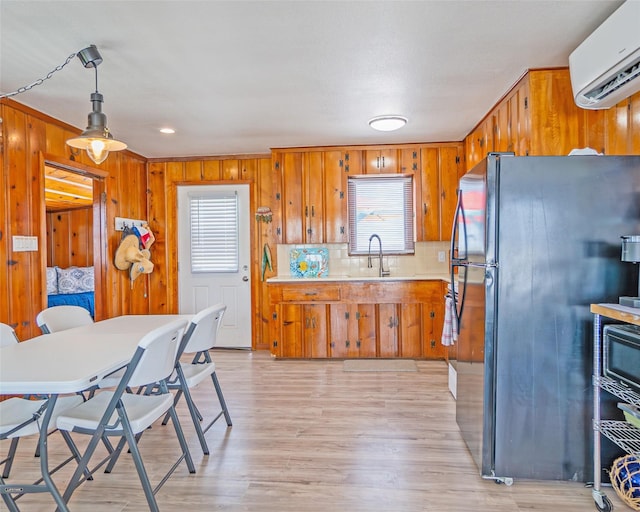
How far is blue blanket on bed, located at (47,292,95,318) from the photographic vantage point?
5172 millimetres

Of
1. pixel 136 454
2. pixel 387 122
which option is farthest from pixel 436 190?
pixel 136 454

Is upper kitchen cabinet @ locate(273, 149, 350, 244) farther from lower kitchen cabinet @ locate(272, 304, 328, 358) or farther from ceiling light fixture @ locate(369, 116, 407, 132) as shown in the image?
ceiling light fixture @ locate(369, 116, 407, 132)

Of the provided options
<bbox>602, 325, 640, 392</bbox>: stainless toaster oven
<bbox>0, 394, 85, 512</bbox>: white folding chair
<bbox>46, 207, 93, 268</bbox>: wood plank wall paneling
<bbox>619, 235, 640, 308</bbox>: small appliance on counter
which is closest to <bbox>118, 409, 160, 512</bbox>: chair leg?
<bbox>0, 394, 85, 512</bbox>: white folding chair

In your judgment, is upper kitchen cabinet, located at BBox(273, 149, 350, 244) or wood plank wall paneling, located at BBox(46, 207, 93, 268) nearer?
upper kitchen cabinet, located at BBox(273, 149, 350, 244)

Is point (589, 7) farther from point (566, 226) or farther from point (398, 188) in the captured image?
point (398, 188)

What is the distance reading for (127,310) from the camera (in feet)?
15.4

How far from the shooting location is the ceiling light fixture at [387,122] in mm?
3605

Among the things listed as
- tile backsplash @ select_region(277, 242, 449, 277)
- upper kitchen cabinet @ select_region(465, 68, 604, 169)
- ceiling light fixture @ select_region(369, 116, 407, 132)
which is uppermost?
ceiling light fixture @ select_region(369, 116, 407, 132)

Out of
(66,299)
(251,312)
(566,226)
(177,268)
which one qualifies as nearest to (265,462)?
(566,226)

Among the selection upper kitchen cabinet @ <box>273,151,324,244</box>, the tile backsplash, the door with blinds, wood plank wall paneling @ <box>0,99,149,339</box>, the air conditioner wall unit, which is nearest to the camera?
the air conditioner wall unit

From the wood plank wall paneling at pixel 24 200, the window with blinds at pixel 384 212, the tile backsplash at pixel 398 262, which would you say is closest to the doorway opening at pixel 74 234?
the wood plank wall paneling at pixel 24 200

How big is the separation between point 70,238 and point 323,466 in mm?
6229

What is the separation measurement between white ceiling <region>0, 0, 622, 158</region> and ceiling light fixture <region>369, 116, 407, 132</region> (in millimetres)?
72

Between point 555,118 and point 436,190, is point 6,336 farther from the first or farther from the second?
point 436,190
